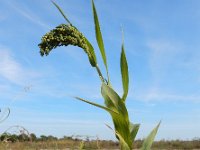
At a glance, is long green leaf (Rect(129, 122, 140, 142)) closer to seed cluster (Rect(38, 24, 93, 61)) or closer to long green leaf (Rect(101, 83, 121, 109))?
long green leaf (Rect(101, 83, 121, 109))

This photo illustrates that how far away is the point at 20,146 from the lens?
436 centimetres

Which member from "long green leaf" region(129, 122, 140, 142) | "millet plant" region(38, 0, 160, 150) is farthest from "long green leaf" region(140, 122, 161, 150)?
"long green leaf" region(129, 122, 140, 142)

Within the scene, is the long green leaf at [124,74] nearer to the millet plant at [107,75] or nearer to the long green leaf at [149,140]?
the millet plant at [107,75]

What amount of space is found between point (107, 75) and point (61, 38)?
0.52 m

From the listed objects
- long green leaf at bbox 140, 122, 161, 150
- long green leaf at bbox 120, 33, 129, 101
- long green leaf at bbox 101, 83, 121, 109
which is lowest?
long green leaf at bbox 140, 122, 161, 150

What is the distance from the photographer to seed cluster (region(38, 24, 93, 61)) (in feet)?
9.76

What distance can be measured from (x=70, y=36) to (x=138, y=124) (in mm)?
895

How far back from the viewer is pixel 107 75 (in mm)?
3264

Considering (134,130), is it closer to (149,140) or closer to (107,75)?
(149,140)

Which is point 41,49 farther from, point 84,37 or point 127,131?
point 127,131

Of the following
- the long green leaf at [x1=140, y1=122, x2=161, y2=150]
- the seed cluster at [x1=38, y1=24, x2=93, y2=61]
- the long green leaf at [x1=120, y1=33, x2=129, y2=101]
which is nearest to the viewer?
the seed cluster at [x1=38, y1=24, x2=93, y2=61]

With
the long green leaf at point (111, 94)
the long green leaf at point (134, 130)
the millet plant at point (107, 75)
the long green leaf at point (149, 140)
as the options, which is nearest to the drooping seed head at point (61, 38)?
the millet plant at point (107, 75)

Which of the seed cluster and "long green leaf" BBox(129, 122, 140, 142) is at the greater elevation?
the seed cluster

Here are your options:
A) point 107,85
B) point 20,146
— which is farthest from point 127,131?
point 20,146
